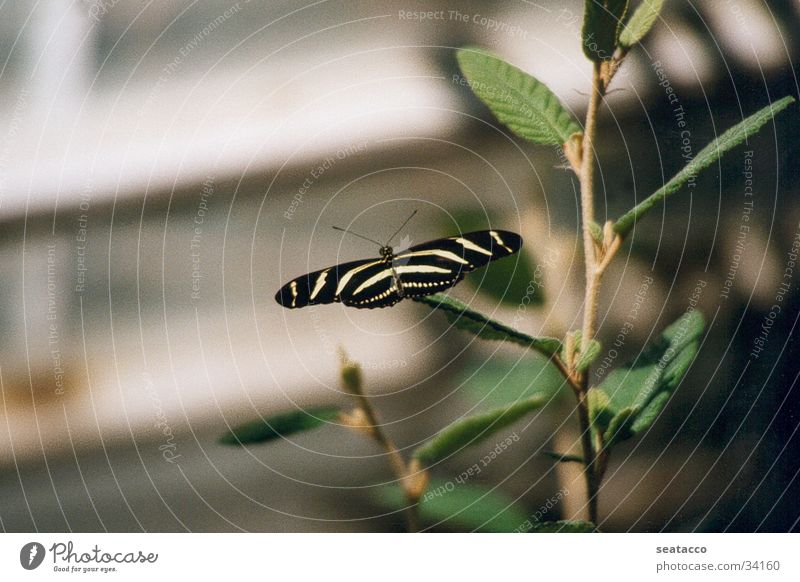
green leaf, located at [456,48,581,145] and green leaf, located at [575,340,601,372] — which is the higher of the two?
green leaf, located at [456,48,581,145]

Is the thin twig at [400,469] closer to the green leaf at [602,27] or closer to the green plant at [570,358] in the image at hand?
the green plant at [570,358]
